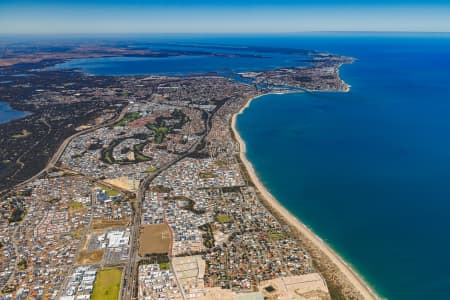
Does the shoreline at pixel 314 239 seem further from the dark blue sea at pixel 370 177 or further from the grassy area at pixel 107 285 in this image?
the grassy area at pixel 107 285

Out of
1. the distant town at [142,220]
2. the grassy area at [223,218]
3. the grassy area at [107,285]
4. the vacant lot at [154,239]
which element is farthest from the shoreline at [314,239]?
the grassy area at [107,285]

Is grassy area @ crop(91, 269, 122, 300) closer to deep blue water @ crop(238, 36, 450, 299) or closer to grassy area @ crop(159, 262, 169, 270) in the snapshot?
grassy area @ crop(159, 262, 169, 270)

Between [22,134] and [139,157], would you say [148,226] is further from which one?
[22,134]

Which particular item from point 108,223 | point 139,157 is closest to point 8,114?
point 139,157

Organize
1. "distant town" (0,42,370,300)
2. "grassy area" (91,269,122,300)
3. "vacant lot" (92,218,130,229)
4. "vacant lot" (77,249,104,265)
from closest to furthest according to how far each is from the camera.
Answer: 1. "grassy area" (91,269,122,300)
2. "distant town" (0,42,370,300)
3. "vacant lot" (77,249,104,265)
4. "vacant lot" (92,218,130,229)

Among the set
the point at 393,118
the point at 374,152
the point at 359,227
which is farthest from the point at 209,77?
the point at 359,227

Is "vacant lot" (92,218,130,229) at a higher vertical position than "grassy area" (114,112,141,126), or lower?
lower

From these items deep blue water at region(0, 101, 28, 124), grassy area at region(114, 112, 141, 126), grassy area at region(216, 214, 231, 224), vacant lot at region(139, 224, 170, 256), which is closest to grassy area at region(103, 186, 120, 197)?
vacant lot at region(139, 224, 170, 256)
